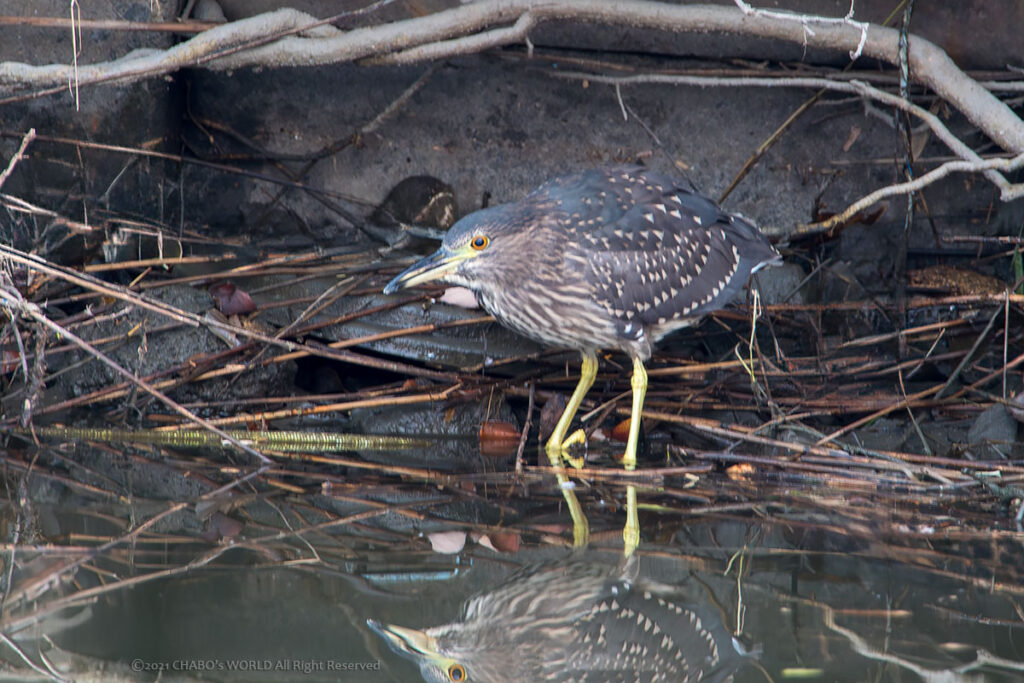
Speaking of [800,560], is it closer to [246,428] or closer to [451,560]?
[451,560]

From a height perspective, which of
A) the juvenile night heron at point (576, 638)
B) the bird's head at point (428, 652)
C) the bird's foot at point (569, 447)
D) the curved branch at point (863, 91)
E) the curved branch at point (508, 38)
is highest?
the curved branch at point (508, 38)

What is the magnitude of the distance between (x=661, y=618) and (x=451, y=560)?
0.56 metres

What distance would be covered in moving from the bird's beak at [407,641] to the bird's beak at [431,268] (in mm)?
1716

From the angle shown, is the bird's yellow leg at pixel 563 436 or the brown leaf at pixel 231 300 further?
the brown leaf at pixel 231 300

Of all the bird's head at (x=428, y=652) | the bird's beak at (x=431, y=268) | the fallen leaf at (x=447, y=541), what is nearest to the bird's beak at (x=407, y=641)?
the bird's head at (x=428, y=652)

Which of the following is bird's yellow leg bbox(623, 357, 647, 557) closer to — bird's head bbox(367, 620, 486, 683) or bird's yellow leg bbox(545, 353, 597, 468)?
bird's yellow leg bbox(545, 353, 597, 468)

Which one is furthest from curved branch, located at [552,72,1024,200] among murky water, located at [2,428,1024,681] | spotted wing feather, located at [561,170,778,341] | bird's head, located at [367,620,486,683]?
bird's head, located at [367,620,486,683]

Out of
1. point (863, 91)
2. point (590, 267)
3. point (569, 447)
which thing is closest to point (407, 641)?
point (569, 447)

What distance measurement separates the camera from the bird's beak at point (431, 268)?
3588 mm

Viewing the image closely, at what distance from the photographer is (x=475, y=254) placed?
370cm

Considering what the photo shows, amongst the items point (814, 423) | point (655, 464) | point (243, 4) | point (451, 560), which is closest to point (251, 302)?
point (243, 4)

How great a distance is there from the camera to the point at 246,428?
3.85 meters

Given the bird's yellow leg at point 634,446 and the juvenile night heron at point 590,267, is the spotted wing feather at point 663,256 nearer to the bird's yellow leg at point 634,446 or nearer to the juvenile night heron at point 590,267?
the juvenile night heron at point 590,267

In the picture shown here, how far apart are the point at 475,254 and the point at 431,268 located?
0.20 meters
